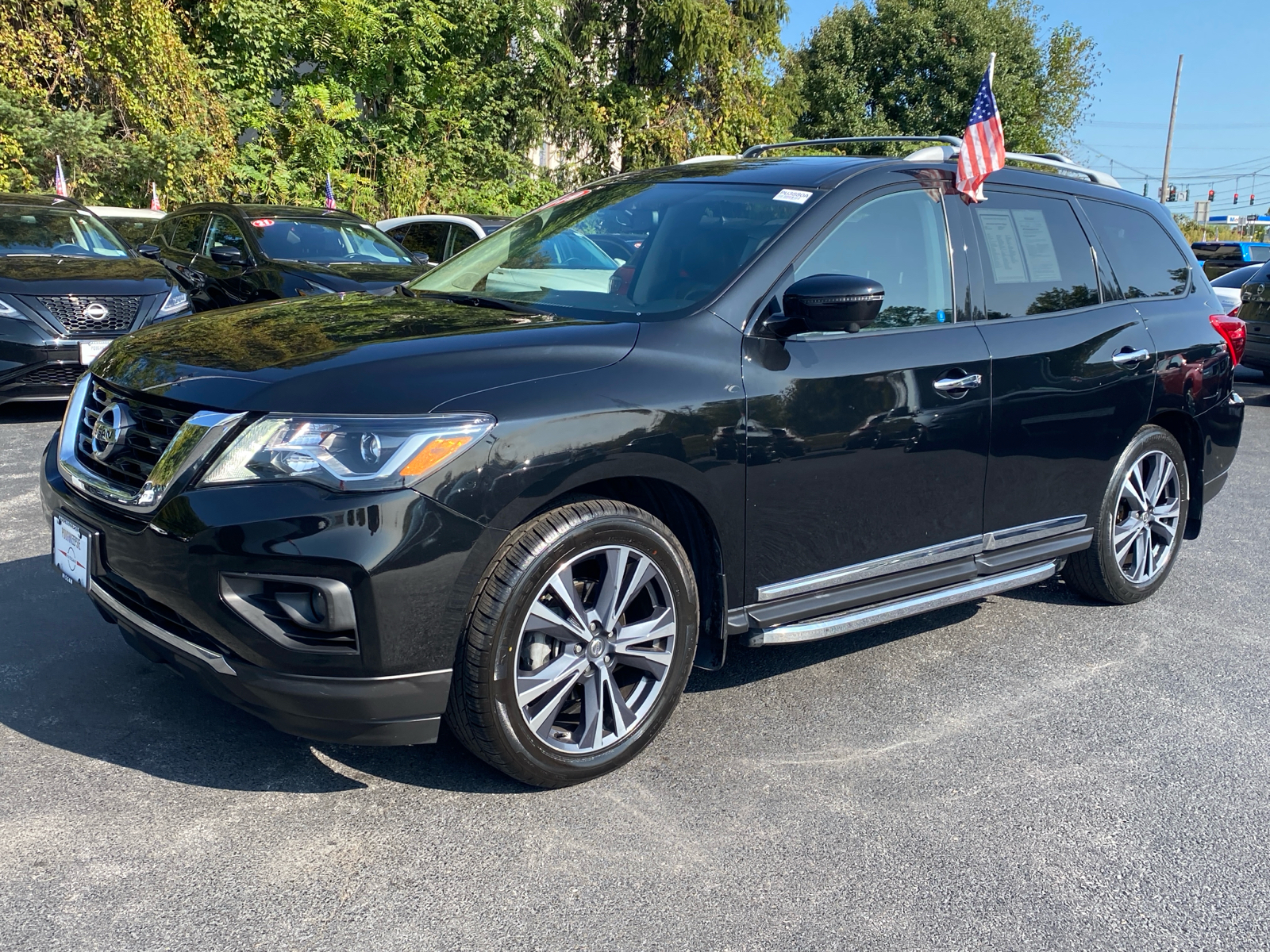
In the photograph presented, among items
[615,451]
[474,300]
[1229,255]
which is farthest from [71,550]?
[1229,255]

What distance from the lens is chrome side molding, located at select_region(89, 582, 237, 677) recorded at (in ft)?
9.34

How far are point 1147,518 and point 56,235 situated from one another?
28.2 feet

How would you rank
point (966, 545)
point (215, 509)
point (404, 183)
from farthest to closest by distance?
point (404, 183), point (966, 545), point (215, 509)

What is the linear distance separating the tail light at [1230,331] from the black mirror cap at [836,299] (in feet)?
8.75

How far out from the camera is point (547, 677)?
310cm

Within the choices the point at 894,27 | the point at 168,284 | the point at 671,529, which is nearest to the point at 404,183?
the point at 168,284

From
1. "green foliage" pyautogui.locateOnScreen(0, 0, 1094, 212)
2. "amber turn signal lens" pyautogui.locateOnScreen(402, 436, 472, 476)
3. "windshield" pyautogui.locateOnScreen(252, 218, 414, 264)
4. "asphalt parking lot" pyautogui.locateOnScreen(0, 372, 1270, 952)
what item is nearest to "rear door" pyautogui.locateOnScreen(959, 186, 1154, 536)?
"asphalt parking lot" pyautogui.locateOnScreen(0, 372, 1270, 952)

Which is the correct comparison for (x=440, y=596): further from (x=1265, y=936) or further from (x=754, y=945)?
(x=1265, y=936)

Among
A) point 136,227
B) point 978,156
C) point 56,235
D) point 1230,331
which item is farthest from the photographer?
point 136,227

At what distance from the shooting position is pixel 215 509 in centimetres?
277

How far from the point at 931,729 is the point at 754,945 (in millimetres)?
1401

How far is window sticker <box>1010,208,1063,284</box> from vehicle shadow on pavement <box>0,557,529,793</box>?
9.22ft

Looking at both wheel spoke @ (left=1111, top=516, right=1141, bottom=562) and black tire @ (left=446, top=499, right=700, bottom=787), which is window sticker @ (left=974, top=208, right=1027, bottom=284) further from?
black tire @ (left=446, top=499, right=700, bottom=787)

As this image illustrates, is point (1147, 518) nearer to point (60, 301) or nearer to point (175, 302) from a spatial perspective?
point (175, 302)
